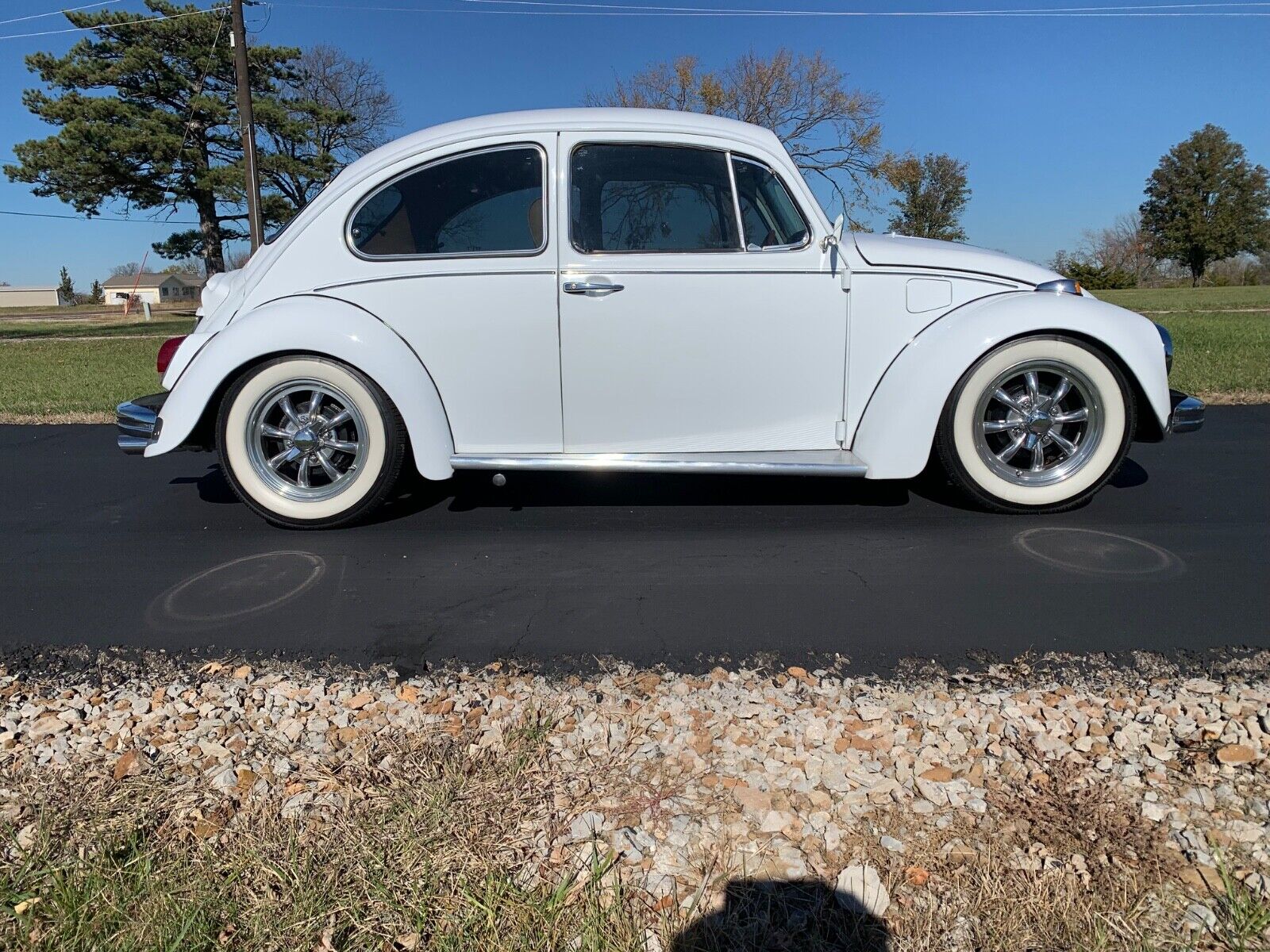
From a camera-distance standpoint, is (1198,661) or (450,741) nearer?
(450,741)

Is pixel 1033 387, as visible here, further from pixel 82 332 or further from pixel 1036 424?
pixel 82 332

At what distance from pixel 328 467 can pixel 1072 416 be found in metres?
3.65

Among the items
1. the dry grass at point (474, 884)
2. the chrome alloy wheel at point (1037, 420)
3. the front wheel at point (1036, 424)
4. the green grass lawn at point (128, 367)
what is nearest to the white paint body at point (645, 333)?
the front wheel at point (1036, 424)

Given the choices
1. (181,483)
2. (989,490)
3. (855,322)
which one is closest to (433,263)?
(855,322)

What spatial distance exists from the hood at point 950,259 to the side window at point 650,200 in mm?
699

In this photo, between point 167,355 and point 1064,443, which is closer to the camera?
point 1064,443

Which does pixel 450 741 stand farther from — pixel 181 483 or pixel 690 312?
pixel 181 483

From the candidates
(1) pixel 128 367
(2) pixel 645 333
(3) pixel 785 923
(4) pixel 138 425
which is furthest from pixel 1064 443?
(1) pixel 128 367

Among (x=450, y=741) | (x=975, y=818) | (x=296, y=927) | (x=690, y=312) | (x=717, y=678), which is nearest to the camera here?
(x=296, y=927)

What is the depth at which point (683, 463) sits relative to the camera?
409 centimetres

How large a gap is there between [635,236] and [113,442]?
15.5 feet

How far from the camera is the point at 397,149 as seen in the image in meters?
4.24

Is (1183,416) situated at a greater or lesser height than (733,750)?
greater

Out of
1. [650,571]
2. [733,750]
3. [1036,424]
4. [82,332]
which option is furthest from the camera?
[82,332]
